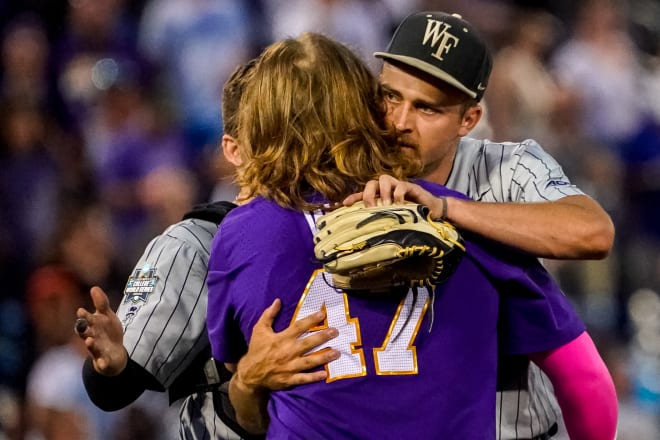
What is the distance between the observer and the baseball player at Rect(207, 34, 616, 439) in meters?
2.39

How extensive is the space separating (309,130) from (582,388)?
36.5 inches

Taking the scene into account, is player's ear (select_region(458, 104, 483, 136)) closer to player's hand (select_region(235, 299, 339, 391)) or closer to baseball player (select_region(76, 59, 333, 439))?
baseball player (select_region(76, 59, 333, 439))

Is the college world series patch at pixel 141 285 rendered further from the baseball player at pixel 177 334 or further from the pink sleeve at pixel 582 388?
the pink sleeve at pixel 582 388

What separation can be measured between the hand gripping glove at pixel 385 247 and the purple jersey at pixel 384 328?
0.22 ft

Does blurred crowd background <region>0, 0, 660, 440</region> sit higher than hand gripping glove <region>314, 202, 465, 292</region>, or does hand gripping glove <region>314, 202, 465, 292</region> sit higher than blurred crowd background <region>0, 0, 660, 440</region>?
hand gripping glove <region>314, 202, 465, 292</region>

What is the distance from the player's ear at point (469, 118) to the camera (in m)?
3.15

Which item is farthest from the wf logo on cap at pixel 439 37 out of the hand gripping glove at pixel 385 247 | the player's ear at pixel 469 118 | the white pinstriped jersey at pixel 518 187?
the hand gripping glove at pixel 385 247

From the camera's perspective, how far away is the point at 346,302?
94.7 inches

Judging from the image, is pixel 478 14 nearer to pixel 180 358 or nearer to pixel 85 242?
pixel 85 242

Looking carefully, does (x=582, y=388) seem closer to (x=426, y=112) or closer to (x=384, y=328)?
(x=384, y=328)

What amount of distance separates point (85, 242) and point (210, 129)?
4.15 feet

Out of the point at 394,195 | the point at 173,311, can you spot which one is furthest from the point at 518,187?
the point at 173,311

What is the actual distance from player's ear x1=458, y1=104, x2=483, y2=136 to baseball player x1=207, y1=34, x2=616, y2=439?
54 centimetres

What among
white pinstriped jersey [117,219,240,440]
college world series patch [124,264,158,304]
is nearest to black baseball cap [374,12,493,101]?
white pinstriped jersey [117,219,240,440]
